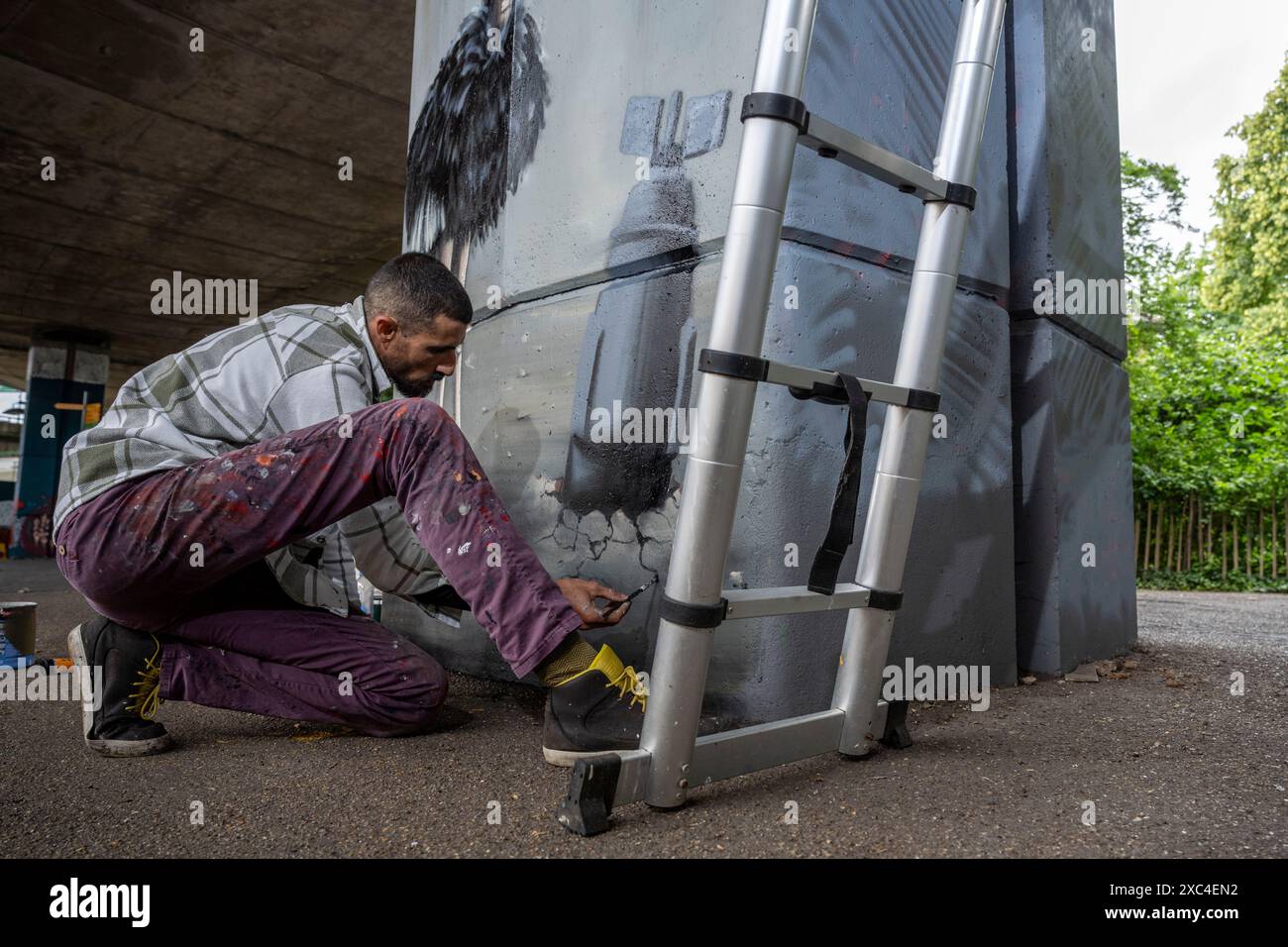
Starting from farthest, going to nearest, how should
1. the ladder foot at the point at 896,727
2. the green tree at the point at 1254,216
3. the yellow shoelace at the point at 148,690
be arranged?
the green tree at the point at 1254,216 → the yellow shoelace at the point at 148,690 → the ladder foot at the point at 896,727

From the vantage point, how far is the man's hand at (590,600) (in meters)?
1.85

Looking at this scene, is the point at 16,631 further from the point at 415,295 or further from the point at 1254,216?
the point at 1254,216

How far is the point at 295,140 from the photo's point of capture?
718 cm

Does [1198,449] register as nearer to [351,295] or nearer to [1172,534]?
[1172,534]

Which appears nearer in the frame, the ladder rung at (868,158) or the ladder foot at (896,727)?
the ladder rung at (868,158)

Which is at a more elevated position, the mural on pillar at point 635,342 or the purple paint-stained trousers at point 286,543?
the mural on pillar at point 635,342

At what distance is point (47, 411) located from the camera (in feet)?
44.4

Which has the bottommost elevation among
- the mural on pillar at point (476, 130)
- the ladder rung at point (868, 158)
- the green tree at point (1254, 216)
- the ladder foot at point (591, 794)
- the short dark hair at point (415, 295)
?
the ladder foot at point (591, 794)

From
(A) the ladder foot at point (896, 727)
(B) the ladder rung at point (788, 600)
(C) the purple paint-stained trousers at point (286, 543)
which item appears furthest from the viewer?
(A) the ladder foot at point (896, 727)

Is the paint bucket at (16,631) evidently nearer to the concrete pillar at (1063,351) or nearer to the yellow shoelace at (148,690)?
the yellow shoelace at (148,690)

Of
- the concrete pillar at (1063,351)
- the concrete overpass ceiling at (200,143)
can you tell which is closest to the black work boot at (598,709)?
the concrete pillar at (1063,351)

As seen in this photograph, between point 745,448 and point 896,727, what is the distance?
786 mm

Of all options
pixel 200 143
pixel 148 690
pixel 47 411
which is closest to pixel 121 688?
pixel 148 690

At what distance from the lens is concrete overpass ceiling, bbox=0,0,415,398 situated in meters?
5.60
